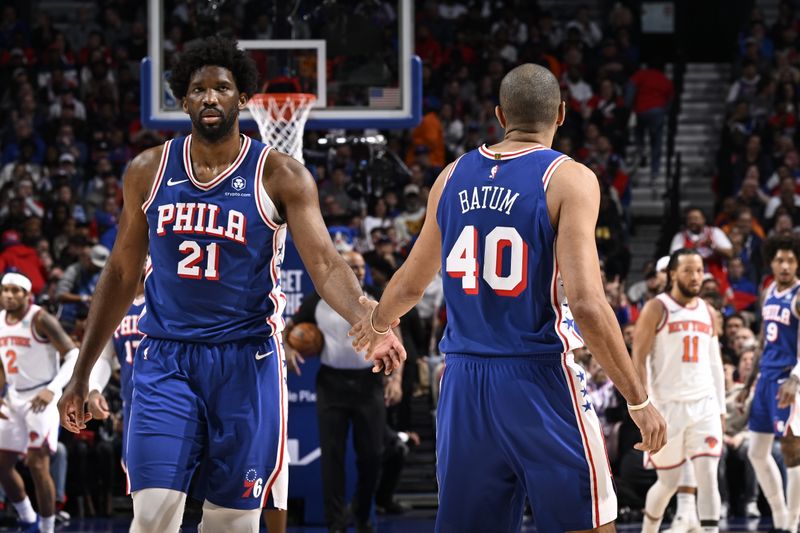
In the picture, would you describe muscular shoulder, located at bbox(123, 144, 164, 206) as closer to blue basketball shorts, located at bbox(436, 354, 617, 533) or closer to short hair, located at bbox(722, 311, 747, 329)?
blue basketball shorts, located at bbox(436, 354, 617, 533)

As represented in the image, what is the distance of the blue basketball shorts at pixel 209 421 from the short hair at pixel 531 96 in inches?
53.7

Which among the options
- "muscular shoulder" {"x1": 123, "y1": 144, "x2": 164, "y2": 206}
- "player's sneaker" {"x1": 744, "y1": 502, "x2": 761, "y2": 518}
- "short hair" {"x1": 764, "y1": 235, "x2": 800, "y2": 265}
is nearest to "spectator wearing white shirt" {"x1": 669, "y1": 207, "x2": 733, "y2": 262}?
"player's sneaker" {"x1": 744, "y1": 502, "x2": 761, "y2": 518}

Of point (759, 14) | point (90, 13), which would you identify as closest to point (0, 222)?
point (90, 13)

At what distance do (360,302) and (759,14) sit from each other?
15354mm

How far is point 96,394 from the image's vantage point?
23.4 ft

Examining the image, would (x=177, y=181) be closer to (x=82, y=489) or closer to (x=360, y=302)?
(x=360, y=302)

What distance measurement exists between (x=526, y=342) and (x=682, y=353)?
15.6ft

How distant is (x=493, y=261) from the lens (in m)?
4.58

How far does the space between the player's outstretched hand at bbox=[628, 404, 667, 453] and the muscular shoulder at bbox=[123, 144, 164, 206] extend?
2088 mm

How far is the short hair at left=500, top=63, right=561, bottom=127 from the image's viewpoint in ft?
15.4

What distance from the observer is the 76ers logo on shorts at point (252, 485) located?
16.3 ft

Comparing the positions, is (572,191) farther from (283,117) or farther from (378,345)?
(283,117)

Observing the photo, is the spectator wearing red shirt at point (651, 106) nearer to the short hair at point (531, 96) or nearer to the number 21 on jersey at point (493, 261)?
the short hair at point (531, 96)

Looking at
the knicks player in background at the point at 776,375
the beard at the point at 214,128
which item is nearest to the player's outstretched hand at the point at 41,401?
the beard at the point at 214,128
